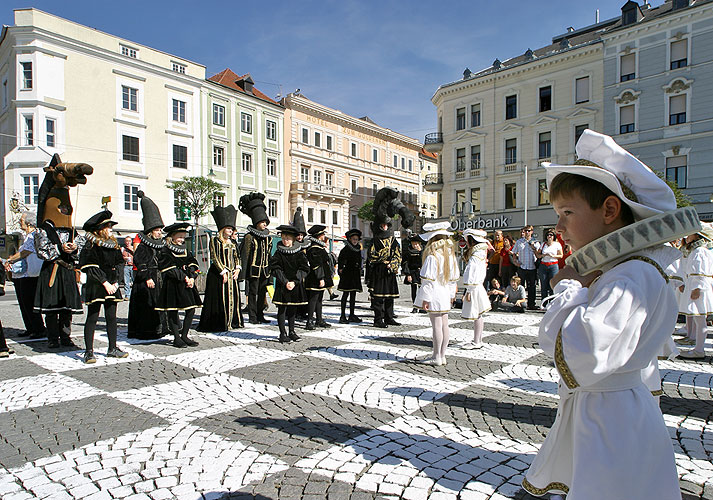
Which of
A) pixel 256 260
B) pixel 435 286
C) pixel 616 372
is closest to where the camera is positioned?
pixel 616 372

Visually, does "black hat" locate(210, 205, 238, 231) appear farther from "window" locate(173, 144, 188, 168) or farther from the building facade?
"window" locate(173, 144, 188, 168)

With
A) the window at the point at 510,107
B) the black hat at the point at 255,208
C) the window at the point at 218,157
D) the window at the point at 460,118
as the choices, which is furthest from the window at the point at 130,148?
the window at the point at 510,107

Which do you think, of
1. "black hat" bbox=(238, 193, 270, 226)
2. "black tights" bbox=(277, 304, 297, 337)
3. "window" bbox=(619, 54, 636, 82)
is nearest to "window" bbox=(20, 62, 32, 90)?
"black hat" bbox=(238, 193, 270, 226)

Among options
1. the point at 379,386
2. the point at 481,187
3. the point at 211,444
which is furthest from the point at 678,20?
the point at 211,444

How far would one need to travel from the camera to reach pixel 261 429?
153 inches

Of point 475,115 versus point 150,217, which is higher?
point 475,115

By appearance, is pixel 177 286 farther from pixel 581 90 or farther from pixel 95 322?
pixel 581 90

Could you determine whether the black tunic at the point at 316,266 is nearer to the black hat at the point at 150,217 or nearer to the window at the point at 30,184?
the black hat at the point at 150,217

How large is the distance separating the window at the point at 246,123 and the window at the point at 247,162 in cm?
202

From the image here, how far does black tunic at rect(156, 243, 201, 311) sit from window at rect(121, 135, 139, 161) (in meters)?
29.6

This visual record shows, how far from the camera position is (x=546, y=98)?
119 ft

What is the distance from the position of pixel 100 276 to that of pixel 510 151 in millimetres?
36118

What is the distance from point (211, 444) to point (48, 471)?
3.42ft

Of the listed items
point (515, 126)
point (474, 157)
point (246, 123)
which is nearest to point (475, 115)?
point (474, 157)
